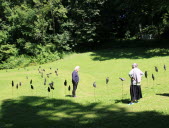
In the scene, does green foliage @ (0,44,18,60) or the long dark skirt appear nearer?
the long dark skirt

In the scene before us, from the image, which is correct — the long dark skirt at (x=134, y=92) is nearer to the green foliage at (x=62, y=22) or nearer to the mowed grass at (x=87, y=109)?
the mowed grass at (x=87, y=109)

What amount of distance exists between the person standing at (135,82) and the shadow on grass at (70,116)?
115 centimetres

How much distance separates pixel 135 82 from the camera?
1255cm

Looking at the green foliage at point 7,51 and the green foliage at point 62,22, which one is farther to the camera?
the green foliage at point 62,22

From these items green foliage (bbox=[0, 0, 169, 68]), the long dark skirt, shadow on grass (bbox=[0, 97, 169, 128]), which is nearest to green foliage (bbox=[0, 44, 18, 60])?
green foliage (bbox=[0, 0, 169, 68])

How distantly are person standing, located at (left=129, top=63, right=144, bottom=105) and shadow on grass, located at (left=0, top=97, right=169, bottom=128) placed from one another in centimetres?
115

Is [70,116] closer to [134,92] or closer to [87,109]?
[87,109]

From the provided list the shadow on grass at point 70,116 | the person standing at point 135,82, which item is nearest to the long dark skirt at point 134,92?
the person standing at point 135,82

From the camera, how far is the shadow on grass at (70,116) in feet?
28.5

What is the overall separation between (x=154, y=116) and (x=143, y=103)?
3.01 m

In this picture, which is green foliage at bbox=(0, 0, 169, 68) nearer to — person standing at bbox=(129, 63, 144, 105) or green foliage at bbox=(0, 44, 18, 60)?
green foliage at bbox=(0, 44, 18, 60)

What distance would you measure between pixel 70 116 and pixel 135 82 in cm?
384

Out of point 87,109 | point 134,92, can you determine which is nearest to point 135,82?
point 134,92

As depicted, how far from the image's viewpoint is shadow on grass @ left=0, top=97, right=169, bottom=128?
8688 millimetres
